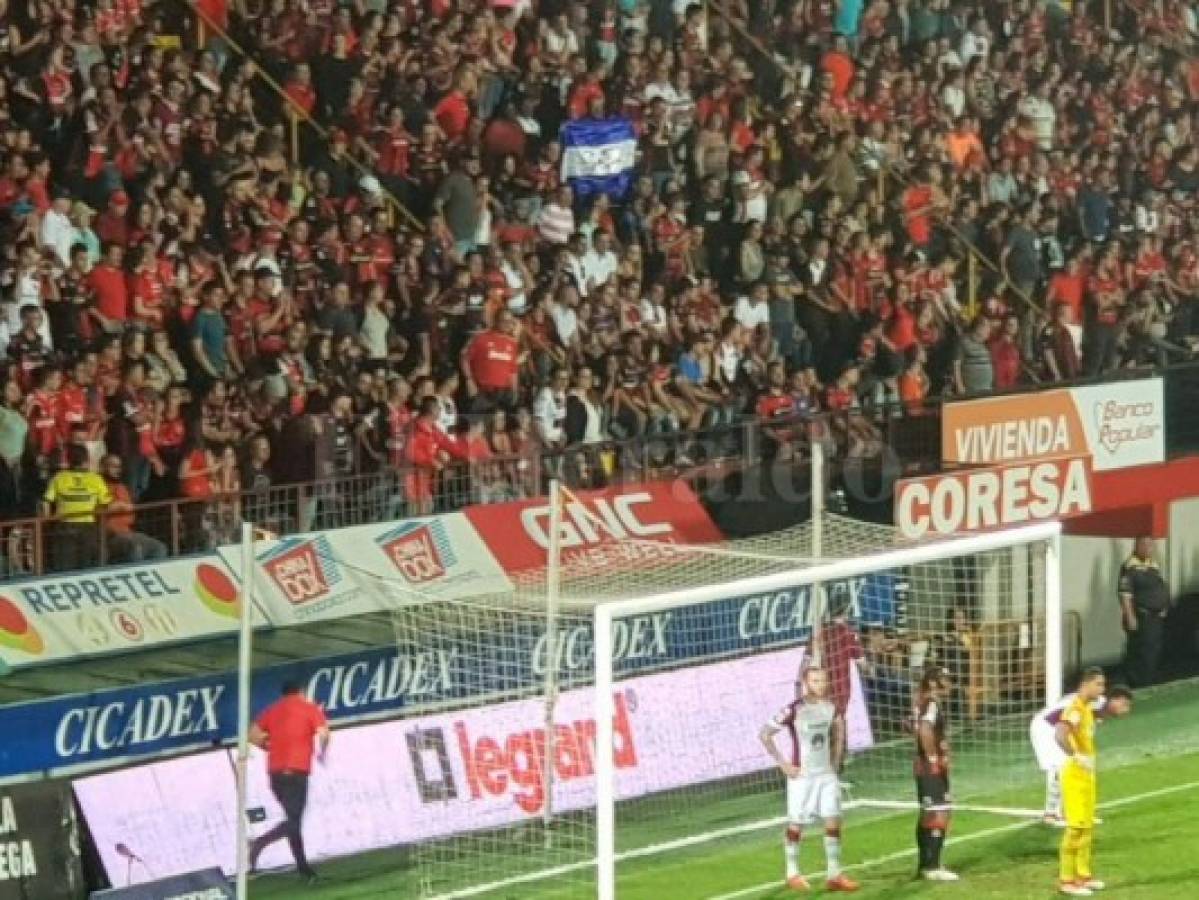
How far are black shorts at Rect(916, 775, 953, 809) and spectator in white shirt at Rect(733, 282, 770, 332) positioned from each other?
7.61 metres

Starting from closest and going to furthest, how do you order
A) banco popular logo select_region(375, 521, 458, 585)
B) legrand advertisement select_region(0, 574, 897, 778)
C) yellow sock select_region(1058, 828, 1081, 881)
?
yellow sock select_region(1058, 828, 1081, 881), legrand advertisement select_region(0, 574, 897, 778), banco popular logo select_region(375, 521, 458, 585)

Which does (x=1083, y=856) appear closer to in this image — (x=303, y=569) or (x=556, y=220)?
(x=303, y=569)

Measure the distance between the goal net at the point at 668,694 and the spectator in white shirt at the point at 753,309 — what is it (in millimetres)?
3380

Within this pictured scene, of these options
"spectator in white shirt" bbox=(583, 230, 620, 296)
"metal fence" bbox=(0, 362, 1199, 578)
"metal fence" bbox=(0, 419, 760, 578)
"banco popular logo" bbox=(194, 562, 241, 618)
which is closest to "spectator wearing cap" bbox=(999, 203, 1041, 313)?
"metal fence" bbox=(0, 362, 1199, 578)

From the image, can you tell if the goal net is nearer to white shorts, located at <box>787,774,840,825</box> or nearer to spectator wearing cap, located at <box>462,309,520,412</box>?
white shorts, located at <box>787,774,840,825</box>

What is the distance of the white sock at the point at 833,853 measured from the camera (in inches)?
731

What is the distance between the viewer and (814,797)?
18.5 metres

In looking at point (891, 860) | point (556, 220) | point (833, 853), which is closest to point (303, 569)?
point (833, 853)

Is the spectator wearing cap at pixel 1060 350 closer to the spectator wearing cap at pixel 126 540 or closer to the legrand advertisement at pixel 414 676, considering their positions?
the legrand advertisement at pixel 414 676

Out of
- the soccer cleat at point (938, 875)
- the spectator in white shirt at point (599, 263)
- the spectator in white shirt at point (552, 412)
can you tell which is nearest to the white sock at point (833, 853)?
the soccer cleat at point (938, 875)

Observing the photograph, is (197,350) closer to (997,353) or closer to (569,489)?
(569,489)

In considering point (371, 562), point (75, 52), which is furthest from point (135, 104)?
point (371, 562)

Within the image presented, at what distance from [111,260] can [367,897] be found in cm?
519

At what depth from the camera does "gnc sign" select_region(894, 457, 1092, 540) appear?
2362 centimetres
